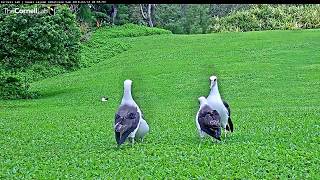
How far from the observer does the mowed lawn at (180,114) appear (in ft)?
32.0

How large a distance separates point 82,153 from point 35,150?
1.51m

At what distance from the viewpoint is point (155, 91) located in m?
28.8

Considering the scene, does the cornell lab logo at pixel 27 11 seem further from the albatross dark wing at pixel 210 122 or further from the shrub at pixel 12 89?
the albatross dark wing at pixel 210 122

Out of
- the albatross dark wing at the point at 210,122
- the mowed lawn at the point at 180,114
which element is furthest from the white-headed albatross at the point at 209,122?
the mowed lawn at the point at 180,114

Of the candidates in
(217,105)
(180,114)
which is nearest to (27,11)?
(180,114)

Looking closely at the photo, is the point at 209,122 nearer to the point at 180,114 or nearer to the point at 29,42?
the point at 180,114

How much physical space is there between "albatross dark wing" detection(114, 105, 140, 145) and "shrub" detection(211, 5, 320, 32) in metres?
40.7

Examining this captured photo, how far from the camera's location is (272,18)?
53906 mm

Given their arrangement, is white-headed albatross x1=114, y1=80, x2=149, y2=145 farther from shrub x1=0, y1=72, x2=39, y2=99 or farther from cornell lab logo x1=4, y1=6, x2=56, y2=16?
shrub x1=0, y1=72, x2=39, y2=99

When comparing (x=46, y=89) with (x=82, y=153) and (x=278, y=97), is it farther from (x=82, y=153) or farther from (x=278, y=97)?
(x=82, y=153)

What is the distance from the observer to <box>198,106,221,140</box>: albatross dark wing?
37.2ft

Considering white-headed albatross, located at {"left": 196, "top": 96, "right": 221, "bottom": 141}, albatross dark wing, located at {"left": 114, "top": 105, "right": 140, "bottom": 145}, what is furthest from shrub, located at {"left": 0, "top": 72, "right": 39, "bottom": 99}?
white-headed albatross, located at {"left": 196, "top": 96, "right": 221, "bottom": 141}

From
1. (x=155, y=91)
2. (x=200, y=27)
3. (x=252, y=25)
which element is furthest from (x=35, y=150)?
(x=200, y=27)

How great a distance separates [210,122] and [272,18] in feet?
144
